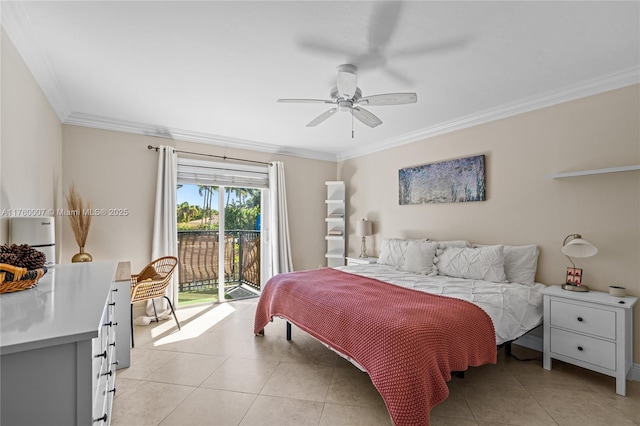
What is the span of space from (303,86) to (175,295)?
3230 millimetres

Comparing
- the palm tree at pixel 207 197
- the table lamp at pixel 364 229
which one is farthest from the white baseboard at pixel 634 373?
the palm tree at pixel 207 197

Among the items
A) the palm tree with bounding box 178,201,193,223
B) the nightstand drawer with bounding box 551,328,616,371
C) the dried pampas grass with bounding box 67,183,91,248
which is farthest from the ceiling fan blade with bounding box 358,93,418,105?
the dried pampas grass with bounding box 67,183,91,248

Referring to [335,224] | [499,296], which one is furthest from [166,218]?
[499,296]

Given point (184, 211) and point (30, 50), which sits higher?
point (30, 50)

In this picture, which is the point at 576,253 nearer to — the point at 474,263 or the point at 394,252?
the point at 474,263

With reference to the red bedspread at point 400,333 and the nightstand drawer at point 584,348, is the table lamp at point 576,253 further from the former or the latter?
the red bedspread at point 400,333

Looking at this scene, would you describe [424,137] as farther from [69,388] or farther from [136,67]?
[69,388]

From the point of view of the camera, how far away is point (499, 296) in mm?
2582

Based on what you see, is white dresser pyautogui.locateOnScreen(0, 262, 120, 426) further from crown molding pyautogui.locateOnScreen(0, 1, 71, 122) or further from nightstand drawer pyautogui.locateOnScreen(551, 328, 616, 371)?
nightstand drawer pyautogui.locateOnScreen(551, 328, 616, 371)

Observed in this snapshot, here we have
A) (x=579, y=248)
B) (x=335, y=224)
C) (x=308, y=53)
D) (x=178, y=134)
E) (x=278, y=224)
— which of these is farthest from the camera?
(x=335, y=224)

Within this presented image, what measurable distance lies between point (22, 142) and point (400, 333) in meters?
2.92

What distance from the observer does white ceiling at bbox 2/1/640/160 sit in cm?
185

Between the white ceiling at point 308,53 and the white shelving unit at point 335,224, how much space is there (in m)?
2.00

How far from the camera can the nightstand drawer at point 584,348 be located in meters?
2.36
